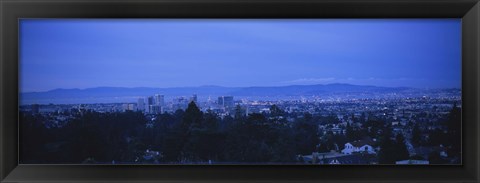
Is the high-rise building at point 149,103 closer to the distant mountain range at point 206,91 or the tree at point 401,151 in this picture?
the distant mountain range at point 206,91

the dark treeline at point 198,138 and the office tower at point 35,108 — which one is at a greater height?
the office tower at point 35,108

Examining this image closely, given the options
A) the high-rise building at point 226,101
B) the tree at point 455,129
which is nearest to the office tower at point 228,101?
the high-rise building at point 226,101

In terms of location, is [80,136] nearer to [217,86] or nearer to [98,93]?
[98,93]

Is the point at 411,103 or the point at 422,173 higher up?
the point at 411,103

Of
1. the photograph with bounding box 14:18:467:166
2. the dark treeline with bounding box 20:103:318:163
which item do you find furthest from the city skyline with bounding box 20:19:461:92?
the dark treeline with bounding box 20:103:318:163

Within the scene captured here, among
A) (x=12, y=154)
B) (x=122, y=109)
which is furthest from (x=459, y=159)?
(x=12, y=154)

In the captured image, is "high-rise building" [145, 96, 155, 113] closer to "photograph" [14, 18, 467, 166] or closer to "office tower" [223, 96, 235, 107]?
"photograph" [14, 18, 467, 166]
